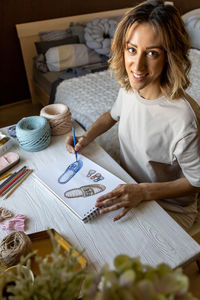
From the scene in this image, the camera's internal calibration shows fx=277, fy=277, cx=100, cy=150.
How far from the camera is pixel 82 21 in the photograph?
2945 mm

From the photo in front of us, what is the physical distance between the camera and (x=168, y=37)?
2.83 ft

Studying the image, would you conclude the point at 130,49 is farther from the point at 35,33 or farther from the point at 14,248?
the point at 35,33

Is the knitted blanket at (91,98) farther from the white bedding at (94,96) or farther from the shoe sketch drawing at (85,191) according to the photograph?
the shoe sketch drawing at (85,191)

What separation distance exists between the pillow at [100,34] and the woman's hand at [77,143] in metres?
1.77

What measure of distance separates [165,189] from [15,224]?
500 mm

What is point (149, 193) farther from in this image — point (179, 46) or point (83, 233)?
point (179, 46)

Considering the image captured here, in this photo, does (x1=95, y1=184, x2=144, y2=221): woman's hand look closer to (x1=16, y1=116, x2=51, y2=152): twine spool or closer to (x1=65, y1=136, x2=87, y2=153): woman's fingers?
(x1=65, y1=136, x2=87, y2=153): woman's fingers

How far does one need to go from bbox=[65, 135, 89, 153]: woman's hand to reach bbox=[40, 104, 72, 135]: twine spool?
0.29 feet

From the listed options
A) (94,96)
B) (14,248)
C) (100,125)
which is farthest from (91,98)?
(14,248)

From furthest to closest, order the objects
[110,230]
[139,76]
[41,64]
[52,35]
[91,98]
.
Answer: [52,35], [41,64], [91,98], [139,76], [110,230]

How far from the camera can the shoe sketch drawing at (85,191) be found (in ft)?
3.03

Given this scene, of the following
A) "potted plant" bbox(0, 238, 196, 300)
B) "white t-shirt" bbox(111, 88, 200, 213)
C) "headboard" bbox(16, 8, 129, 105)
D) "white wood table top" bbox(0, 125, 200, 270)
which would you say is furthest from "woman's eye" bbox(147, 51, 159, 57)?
"headboard" bbox(16, 8, 129, 105)

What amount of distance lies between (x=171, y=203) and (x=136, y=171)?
0.20 m

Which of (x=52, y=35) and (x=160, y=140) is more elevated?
(x=52, y=35)
